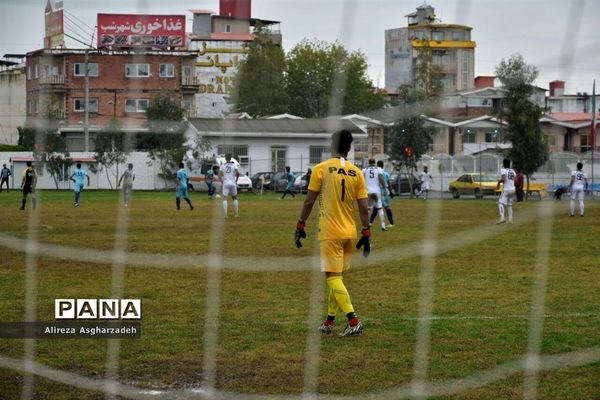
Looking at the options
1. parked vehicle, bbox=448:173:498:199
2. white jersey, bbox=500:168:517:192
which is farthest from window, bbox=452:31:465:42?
parked vehicle, bbox=448:173:498:199

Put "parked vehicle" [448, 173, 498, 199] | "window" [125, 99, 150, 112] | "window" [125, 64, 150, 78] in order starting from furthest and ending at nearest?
"parked vehicle" [448, 173, 498, 199] < "window" [125, 99, 150, 112] < "window" [125, 64, 150, 78]

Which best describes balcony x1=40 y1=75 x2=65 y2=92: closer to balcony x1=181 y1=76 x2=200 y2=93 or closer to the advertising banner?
the advertising banner

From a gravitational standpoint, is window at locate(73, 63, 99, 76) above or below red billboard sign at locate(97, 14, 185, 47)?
below

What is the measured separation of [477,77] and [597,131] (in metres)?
1.37

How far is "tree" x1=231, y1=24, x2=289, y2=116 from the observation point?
29.1ft

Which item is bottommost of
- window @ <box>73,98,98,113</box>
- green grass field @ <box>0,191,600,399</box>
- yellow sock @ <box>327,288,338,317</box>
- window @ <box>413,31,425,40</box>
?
green grass field @ <box>0,191,600,399</box>

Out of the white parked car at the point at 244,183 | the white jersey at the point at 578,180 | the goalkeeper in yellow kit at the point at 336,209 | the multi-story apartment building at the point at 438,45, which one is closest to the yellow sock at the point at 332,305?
the goalkeeper in yellow kit at the point at 336,209

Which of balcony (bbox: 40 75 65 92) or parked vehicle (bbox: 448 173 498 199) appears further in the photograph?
parked vehicle (bbox: 448 173 498 199)

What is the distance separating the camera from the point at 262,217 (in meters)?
31.6

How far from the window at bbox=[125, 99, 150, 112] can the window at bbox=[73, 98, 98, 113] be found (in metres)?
0.23

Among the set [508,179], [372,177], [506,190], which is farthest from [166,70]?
[508,179]

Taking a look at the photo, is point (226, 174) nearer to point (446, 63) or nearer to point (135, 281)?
point (135, 281)

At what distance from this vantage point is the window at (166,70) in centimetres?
813

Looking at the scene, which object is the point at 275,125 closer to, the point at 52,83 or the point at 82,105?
the point at 82,105
